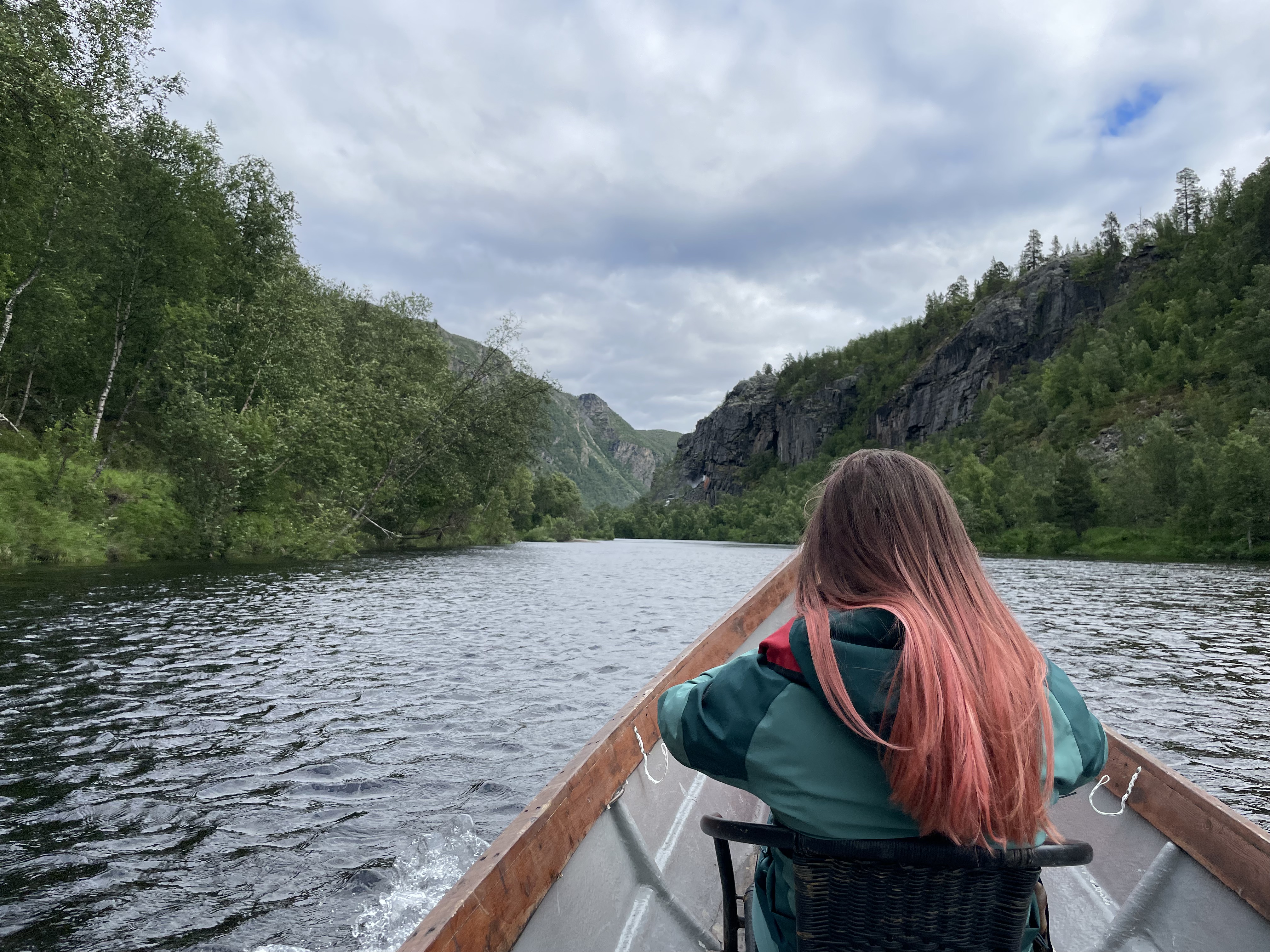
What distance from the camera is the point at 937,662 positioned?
1496mm

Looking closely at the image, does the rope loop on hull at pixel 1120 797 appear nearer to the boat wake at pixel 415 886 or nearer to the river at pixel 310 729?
the boat wake at pixel 415 886

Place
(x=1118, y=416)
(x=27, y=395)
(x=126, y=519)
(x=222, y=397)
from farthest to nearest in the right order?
(x=1118, y=416), (x=222, y=397), (x=27, y=395), (x=126, y=519)

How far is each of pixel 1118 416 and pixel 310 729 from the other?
103 meters

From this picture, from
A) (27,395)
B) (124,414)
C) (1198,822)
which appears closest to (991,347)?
(124,414)

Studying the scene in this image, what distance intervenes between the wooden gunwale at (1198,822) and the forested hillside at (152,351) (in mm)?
17980

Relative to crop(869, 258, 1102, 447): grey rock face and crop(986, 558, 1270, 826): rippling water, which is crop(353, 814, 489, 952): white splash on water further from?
crop(869, 258, 1102, 447): grey rock face

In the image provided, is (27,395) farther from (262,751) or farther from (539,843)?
(539,843)

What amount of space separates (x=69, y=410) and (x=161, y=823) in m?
25.6

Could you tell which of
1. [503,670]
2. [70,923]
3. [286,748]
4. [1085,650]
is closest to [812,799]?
[70,923]

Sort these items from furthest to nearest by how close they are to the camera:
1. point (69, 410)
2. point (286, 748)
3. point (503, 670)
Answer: point (69, 410) → point (503, 670) → point (286, 748)

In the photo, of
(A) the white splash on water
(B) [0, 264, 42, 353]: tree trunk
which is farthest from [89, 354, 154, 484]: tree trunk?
(A) the white splash on water

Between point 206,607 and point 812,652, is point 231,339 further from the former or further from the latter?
point 812,652

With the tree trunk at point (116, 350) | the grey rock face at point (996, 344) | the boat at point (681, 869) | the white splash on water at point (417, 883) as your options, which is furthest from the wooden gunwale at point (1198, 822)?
the grey rock face at point (996, 344)

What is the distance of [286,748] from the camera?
22.4ft
